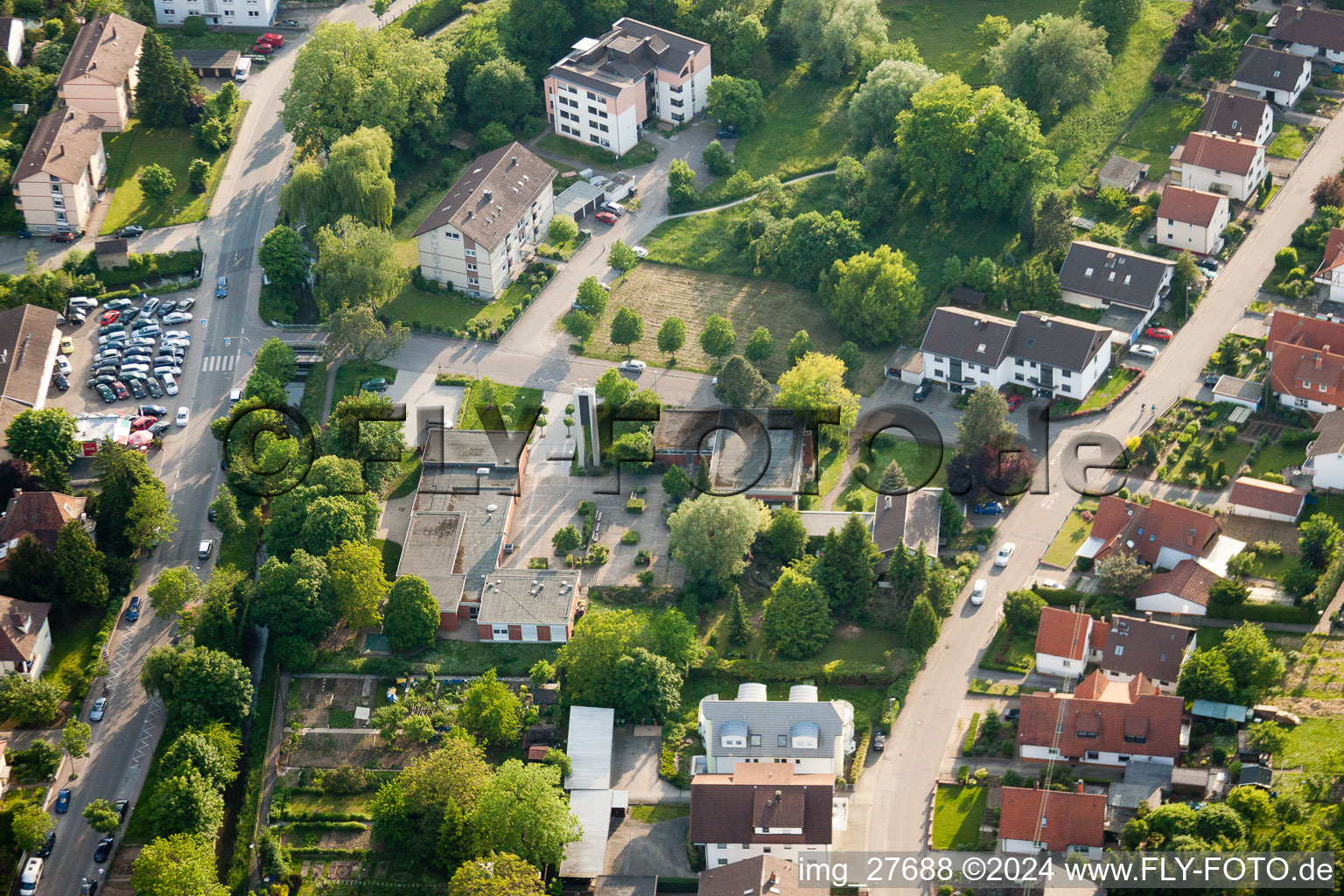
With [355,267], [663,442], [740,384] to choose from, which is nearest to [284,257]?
[355,267]

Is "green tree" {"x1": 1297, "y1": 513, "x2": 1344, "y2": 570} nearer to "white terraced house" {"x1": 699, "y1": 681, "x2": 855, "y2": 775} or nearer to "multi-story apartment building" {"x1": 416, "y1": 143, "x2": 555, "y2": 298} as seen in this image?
"white terraced house" {"x1": 699, "y1": 681, "x2": 855, "y2": 775}

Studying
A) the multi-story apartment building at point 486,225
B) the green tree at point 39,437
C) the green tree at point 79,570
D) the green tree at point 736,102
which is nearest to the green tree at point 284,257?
the multi-story apartment building at point 486,225

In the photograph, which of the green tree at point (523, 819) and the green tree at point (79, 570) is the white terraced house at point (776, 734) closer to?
the green tree at point (523, 819)

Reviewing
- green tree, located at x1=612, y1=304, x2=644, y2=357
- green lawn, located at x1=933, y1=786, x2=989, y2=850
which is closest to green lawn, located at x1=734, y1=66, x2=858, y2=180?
green tree, located at x1=612, y1=304, x2=644, y2=357

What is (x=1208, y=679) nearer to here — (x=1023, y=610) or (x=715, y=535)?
(x=1023, y=610)

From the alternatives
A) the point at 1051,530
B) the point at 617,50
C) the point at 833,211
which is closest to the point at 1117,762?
the point at 1051,530

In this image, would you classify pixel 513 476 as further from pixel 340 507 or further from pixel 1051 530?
pixel 1051 530
